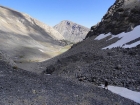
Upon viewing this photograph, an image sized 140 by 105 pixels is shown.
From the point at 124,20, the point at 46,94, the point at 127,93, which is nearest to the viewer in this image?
the point at 46,94

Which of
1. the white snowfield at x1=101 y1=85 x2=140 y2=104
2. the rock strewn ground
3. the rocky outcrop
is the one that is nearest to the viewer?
the rock strewn ground

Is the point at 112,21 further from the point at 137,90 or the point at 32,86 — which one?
the point at 32,86

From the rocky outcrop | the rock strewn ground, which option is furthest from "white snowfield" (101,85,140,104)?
the rocky outcrop

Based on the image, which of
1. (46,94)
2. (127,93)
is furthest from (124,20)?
(46,94)

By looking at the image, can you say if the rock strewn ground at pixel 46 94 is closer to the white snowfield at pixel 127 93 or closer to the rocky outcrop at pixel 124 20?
the white snowfield at pixel 127 93

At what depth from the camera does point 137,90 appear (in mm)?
21734

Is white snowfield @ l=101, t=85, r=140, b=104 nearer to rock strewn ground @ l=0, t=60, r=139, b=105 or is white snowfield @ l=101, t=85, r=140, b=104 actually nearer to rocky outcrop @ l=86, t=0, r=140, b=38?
rock strewn ground @ l=0, t=60, r=139, b=105

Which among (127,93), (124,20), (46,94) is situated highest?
(124,20)

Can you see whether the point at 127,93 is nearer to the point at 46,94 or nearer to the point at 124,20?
the point at 46,94

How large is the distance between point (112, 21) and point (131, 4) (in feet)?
27.5

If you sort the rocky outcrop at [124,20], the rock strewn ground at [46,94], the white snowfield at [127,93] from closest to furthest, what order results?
the rock strewn ground at [46,94], the white snowfield at [127,93], the rocky outcrop at [124,20]

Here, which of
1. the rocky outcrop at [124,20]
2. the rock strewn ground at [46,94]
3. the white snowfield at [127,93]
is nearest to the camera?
the rock strewn ground at [46,94]

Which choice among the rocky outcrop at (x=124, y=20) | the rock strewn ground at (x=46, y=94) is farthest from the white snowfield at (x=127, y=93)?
the rocky outcrop at (x=124, y=20)

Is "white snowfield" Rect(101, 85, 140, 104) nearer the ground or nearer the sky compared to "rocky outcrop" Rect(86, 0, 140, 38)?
nearer the ground
